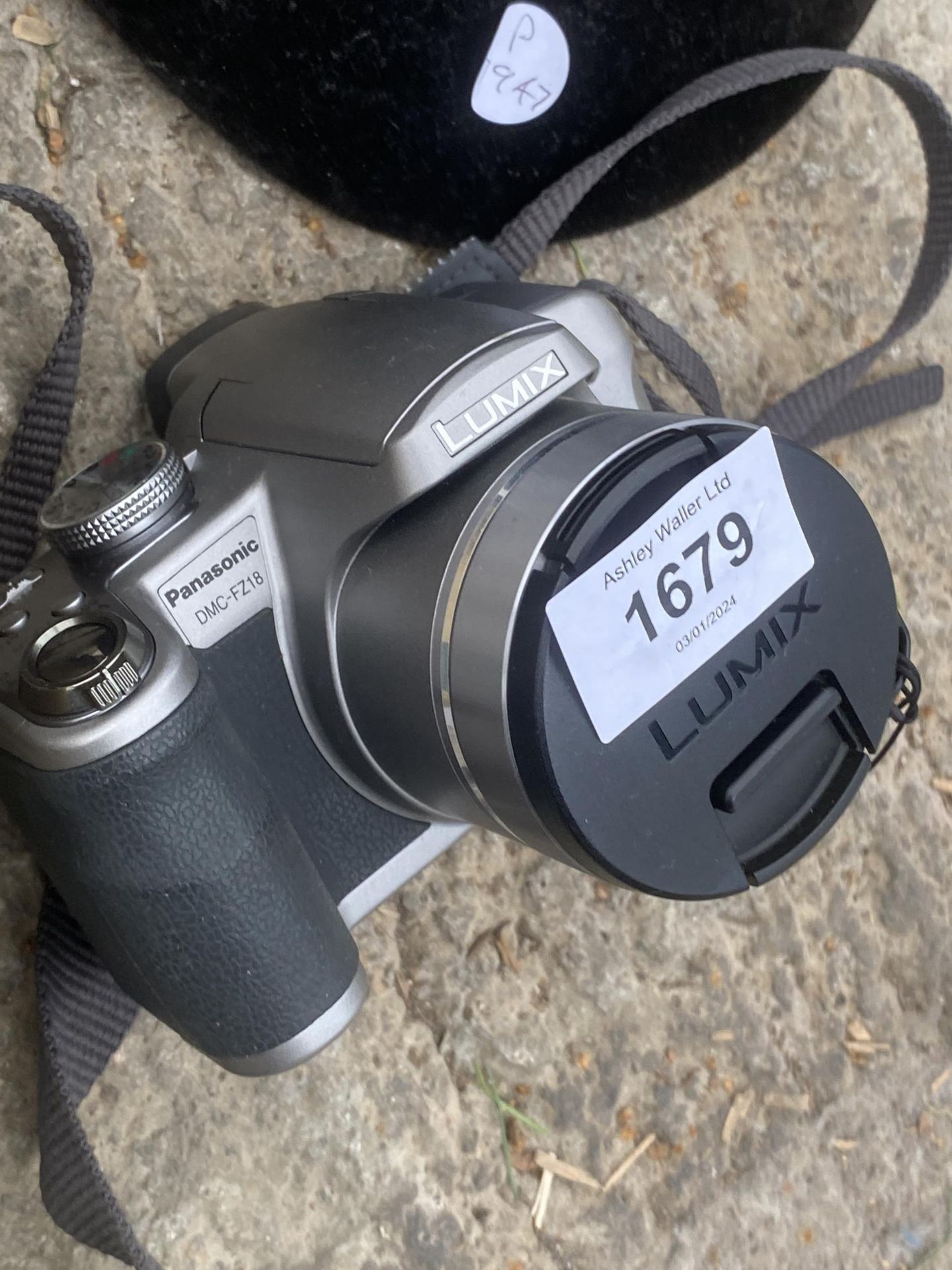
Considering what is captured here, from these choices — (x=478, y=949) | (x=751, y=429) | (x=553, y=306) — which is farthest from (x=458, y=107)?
(x=478, y=949)

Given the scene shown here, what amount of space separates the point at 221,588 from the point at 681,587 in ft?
0.62

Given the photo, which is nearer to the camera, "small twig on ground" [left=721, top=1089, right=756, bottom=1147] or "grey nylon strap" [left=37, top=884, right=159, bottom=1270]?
"grey nylon strap" [left=37, top=884, right=159, bottom=1270]

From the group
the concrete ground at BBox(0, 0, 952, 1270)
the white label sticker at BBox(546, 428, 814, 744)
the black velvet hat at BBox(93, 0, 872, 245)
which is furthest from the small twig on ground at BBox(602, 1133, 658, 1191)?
the black velvet hat at BBox(93, 0, 872, 245)

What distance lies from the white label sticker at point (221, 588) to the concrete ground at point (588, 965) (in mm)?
187

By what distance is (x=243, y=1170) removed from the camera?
635 millimetres

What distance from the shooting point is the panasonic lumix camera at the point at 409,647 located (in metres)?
0.43

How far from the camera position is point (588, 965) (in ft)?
2.45

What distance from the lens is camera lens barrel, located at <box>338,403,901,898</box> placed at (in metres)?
0.43

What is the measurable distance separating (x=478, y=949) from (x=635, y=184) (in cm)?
48

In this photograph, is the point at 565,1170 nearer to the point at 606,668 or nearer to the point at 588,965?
the point at 588,965

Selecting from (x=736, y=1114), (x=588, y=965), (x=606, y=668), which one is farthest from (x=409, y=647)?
(x=736, y=1114)

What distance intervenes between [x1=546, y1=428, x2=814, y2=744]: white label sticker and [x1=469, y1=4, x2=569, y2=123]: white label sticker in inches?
10.1

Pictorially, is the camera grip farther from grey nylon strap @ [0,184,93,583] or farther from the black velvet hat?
the black velvet hat

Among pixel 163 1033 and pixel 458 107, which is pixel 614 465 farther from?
pixel 163 1033
